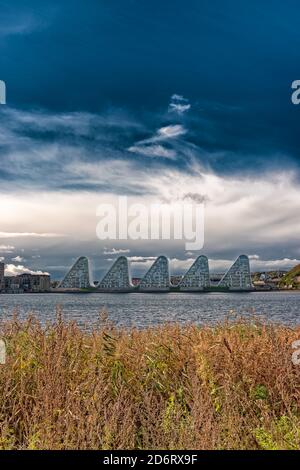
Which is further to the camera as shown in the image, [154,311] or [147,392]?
[154,311]

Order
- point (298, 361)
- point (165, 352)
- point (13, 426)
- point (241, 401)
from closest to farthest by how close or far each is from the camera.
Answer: point (13, 426)
point (241, 401)
point (298, 361)
point (165, 352)

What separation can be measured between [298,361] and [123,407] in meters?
2.93

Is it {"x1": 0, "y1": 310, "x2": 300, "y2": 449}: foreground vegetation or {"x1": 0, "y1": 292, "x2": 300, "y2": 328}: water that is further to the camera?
{"x1": 0, "y1": 292, "x2": 300, "y2": 328}: water

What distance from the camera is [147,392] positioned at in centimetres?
755

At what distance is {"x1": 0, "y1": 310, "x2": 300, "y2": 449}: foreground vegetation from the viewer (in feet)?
21.7

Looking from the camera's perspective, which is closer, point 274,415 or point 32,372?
point 274,415

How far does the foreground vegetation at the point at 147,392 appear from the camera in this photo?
21.7 ft

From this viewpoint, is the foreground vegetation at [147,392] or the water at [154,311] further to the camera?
the water at [154,311]
